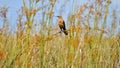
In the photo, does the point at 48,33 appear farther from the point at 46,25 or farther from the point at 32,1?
the point at 32,1

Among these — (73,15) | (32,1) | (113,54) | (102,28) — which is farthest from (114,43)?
(32,1)

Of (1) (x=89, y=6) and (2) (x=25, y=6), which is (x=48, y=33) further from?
(1) (x=89, y=6)

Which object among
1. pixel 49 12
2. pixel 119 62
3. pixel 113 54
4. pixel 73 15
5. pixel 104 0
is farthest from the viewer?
pixel 119 62

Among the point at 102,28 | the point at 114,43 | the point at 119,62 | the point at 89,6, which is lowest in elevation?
the point at 119,62

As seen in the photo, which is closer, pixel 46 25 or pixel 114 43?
pixel 46 25

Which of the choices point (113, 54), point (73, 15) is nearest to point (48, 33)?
point (73, 15)

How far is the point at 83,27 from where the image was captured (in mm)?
2018

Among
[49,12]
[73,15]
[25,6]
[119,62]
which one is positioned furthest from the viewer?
[119,62]

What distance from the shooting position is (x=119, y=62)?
9.61ft

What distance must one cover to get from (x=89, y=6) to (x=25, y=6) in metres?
0.58

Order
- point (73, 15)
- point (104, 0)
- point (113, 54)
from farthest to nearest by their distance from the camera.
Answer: point (113, 54) → point (104, 0) → point (73, 15)

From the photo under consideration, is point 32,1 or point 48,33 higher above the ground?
point 32,1

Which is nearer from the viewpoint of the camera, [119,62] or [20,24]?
[20,24]

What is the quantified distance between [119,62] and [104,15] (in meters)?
1.05
